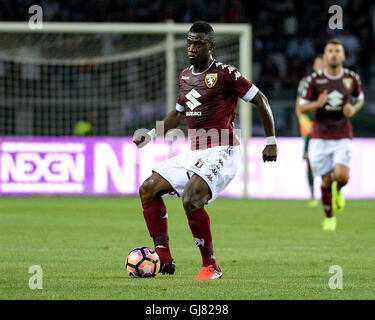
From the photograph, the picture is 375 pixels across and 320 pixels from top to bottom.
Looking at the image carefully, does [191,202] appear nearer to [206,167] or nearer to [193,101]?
[206,167]

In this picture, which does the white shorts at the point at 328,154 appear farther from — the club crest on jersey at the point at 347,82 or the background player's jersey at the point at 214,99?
the background player's jersey at the point at 214,99

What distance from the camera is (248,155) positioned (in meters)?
18.6

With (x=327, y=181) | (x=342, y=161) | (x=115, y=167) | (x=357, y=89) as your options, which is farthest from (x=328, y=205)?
(x=115, y=167)

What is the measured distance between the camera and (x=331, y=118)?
12250 millimetres

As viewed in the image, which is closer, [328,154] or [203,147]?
[203,147]

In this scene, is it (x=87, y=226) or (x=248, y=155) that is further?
(x=248, y=155)

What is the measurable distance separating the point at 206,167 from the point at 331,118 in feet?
17.3

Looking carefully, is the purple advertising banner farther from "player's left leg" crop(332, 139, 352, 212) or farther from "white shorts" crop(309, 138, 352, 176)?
"player's left leg" crop(332, 139, 352, 212)

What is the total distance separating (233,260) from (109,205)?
7.69m

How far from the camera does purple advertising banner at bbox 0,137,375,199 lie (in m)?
18.1

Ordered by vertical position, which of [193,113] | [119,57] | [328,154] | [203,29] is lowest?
[328,154]

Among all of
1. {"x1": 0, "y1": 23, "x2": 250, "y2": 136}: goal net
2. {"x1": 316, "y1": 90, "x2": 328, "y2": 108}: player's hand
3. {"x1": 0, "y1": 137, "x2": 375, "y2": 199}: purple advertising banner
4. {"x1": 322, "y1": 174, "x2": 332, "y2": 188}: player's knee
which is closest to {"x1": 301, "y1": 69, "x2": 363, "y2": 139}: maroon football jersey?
{"x1": 316, "y1": 90, "x2": 328, "y2": 108}: player's hand
